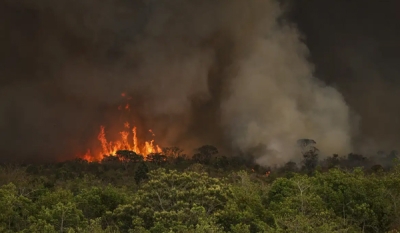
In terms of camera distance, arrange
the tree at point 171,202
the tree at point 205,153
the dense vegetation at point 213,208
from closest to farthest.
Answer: the dense vegetation at point 213,208
the tree at point 171,202
the tree at point 205,153

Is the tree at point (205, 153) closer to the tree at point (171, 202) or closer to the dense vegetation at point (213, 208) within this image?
the dense vegetation at point (213, 208)

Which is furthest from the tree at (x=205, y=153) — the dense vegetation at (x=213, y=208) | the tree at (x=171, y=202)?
the tree at (x=171, y=202)

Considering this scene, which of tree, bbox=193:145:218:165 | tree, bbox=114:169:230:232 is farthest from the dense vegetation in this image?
tree, bbox=193:145:218:165

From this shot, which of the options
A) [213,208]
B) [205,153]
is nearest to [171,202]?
[213,208]

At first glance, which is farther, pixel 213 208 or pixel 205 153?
pixel 205 153

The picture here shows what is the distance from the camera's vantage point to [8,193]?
40.8 m

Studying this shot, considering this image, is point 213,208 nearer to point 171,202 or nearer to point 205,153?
point 171,202

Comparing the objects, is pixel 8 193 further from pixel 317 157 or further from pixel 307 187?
pixel 317 157

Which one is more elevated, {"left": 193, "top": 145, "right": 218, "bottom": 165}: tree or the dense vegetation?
{"left": 193, "top": 145, "right": 218, "bottom": 165}: tree

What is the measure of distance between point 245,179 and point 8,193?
1097 inches

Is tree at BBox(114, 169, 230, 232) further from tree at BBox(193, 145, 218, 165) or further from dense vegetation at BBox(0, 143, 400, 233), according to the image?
tree at BBox(193, 145, 218, 165)

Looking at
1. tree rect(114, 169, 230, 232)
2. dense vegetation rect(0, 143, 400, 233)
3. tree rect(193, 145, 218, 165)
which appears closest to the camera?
dense vegetation rect(0, 143, 400, 233)

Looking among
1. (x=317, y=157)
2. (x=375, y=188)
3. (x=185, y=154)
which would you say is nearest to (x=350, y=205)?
(x=375, y=188)

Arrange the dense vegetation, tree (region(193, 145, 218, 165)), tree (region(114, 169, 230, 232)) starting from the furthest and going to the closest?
tree (region(193, 145, 218, 165))
tree (region(114, 169, 230, 232))
the dense vegetation
